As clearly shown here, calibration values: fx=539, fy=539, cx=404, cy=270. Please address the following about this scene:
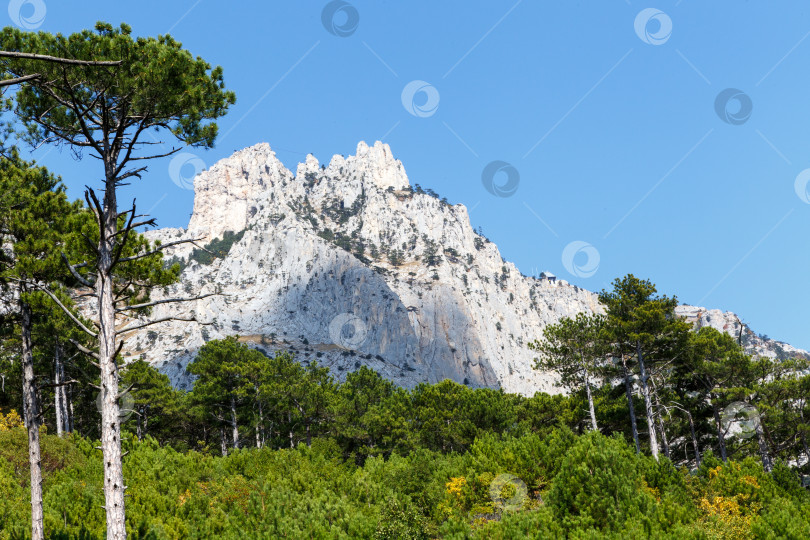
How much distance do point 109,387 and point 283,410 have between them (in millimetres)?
35583

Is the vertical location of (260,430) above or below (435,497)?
above

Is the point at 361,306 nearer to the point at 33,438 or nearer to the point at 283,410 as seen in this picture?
the point at 283,410

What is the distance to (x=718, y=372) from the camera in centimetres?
3309

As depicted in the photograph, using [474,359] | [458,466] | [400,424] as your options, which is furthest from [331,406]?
[474,359]

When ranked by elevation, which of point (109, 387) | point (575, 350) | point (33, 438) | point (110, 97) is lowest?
point (33, 438)

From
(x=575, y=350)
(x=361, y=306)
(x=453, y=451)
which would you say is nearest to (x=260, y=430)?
(x=453, y=451)

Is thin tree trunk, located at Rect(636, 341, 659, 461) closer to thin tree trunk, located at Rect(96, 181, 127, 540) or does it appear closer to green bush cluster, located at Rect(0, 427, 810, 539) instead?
green bush cluster, located at Rect(0, 427, 810, 539)

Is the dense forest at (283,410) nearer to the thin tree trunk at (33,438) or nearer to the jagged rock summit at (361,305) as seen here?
the thin tree trunk at (33,438)

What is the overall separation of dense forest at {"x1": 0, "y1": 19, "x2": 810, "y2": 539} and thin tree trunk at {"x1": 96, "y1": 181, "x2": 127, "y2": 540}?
1.6 inches

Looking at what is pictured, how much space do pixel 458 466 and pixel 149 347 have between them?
131353 mm

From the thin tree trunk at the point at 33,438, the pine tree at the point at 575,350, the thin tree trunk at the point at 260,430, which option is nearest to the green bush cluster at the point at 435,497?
the thin tree trunk at the point at 33,438

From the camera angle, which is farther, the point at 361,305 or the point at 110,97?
the point at 361,305

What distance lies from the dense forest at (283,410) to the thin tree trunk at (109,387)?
0.04 metres

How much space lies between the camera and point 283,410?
44000 millimetres
